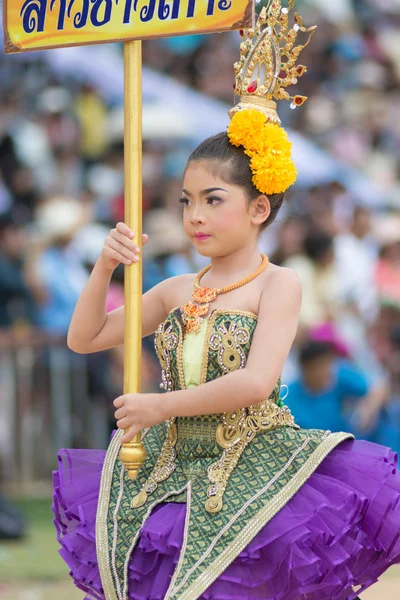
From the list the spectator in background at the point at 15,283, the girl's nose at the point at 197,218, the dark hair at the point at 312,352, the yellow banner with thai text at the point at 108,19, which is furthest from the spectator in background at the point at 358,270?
the yellow banner with thai text at the point at 108,19

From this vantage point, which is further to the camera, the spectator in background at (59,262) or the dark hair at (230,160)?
the spectator in background at (59,262)

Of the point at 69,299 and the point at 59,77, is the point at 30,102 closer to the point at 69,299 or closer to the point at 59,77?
the point at 59,77

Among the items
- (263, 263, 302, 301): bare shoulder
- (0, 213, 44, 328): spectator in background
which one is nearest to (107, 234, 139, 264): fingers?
(263, 263, 302, 301): bare shoulder

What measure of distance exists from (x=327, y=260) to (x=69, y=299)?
1.96m

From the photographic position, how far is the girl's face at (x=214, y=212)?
3.74m

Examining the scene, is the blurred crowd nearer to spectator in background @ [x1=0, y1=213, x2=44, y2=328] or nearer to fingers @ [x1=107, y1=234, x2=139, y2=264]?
spectator in background @ [x1=0, y1=213, x2=44, y2=328]

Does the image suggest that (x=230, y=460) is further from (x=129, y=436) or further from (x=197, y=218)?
(x=197, y=218)

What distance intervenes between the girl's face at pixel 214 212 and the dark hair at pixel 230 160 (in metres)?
0.02

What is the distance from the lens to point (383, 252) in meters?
9.42

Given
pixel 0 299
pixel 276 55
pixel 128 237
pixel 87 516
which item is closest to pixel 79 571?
pixel 87 516

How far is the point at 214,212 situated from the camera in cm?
374

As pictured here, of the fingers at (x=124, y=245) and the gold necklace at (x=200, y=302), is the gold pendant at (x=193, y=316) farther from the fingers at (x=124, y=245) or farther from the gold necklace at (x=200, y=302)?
the fingers at (x=124, y=245)

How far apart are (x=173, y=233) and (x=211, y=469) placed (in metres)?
5.10

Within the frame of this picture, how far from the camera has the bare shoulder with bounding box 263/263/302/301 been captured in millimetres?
3715
